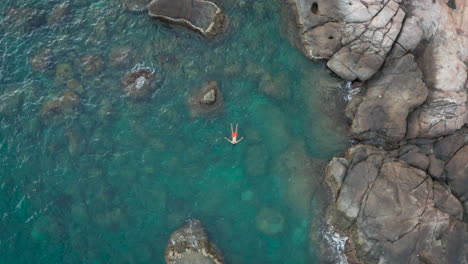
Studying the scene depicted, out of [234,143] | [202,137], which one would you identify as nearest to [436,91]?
[234,143]

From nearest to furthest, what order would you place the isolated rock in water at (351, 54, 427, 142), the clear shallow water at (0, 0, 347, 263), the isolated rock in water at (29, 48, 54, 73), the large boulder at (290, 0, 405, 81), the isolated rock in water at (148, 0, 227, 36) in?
1. the isolated rock in water at (351, 54, 427, 142)
2. the large boulder at (290, 0, 405, 81)
3. the clear shallow water at (0, 0, 347, 263)
4. the isolated rock in water at (148, 0, 227, 36)
5. the isolated rock in water at (29, 48, 54, 73)

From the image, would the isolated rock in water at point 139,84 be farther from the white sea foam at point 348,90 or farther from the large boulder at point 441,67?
the large boulder at point 441,67

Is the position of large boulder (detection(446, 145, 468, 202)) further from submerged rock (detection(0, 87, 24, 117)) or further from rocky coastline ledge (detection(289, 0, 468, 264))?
submerged rock (detection(0, 87, 24, 117))

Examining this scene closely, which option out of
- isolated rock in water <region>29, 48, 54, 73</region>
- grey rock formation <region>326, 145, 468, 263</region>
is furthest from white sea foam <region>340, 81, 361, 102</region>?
isolated rock in water <region>29, 48, 54, 73</region>

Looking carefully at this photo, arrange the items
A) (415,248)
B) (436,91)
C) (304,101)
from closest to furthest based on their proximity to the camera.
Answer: (415,248) → (436,91) → (304,101)


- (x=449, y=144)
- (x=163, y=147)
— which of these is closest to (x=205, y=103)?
(x=163, y=147)

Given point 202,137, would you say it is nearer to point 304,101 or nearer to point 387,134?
point 304,101
